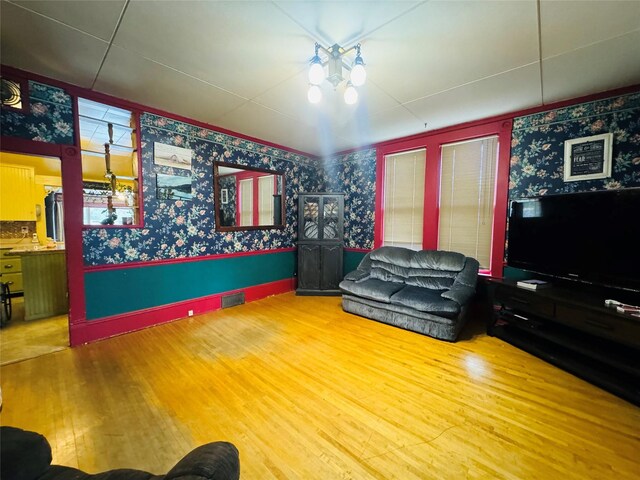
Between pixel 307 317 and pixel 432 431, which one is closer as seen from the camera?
pixel 432 431

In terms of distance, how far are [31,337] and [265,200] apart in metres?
3.34

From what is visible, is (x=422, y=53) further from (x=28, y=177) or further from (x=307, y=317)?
(x=28, y=177)

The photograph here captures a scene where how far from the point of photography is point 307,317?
3482 mm

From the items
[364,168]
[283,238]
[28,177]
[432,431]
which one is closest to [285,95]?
[364,168]

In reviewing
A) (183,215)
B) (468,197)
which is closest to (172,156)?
(183,215)

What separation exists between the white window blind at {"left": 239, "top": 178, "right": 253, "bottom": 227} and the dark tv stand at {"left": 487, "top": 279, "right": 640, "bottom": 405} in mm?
3578

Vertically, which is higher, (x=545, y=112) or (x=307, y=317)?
(x=545, y=112)

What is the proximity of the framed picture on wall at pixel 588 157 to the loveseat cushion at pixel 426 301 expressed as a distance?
194cm

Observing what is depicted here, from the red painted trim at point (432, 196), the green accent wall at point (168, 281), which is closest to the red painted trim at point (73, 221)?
the green accent wall at point (168, 281)

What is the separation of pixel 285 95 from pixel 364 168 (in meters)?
2.24

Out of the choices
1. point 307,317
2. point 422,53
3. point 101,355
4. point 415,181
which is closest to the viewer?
point 422,53

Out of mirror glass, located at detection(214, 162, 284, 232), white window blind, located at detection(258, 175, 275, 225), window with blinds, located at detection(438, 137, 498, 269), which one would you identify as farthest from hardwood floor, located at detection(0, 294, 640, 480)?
white window blind, located at detection(258, 175, 275, 225)

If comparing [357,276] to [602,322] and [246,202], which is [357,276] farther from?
[602,322]

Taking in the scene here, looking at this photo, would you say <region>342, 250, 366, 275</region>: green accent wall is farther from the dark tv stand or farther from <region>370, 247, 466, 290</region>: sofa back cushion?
the dark tv stand
